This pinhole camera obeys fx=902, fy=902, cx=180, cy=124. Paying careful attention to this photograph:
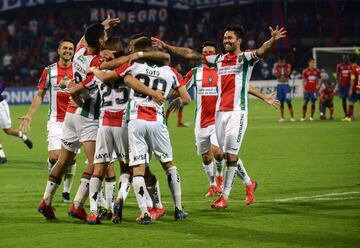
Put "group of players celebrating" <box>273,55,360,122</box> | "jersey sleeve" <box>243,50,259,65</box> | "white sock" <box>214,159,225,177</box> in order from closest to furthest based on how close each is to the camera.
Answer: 1. "jersey sleeve" <box>243,50,259,65</box>
2. "white sock" <box>214,159,225,177</box>
3. "group of players celebrating" <box>273,55,360,122</box>

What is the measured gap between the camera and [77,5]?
183 feet

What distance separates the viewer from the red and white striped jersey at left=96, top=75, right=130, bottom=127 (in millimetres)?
11797

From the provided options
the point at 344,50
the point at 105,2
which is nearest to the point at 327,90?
the point at 344,50

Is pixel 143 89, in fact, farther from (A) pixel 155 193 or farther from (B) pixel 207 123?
(B) pixel 207 123

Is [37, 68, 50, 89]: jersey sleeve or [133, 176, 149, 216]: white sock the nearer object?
[133, 176, 149, 216]: white sock

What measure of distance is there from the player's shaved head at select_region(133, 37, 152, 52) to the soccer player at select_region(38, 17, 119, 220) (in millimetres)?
531

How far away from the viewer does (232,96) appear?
45.4 ft

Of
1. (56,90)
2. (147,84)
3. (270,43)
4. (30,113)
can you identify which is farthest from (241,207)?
(56,90)


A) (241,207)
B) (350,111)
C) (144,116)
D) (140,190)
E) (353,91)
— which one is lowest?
(241,207)

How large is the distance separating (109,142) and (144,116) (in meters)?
0.58

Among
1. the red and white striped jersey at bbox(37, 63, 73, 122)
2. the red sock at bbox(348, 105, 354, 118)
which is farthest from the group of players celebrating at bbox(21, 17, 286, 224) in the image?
the red sock at bbox(348, 105, 354, 118)

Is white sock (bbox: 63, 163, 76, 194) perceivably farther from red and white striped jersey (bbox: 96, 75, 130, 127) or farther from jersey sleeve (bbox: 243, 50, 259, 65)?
jersey sleeve (bbox: 243, 50, 259, 65)

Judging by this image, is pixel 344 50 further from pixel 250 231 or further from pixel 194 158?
pixel 250 231

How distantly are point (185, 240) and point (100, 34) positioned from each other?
312cm
